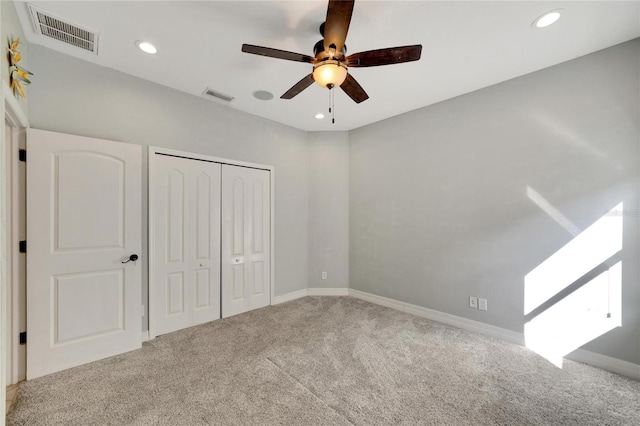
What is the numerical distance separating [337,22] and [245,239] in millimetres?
2881

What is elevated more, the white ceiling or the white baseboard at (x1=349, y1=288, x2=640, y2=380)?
the white ceiling

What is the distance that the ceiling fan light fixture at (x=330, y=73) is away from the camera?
6.02 feet

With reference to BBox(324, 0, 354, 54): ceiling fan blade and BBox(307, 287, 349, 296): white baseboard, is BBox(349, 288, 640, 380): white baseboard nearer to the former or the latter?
BBox(307, 287, 349, 296): white baseboard

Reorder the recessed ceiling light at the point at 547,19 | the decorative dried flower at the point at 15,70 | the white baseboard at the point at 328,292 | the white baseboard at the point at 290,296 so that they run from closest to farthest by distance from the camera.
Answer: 1. the decorative dried flower at the point at 15,70
2. the recessed ceiling light at the point at 547,19
3. the white baseboard at the point at 290,296
4. the white baseboard at the point at 328,292


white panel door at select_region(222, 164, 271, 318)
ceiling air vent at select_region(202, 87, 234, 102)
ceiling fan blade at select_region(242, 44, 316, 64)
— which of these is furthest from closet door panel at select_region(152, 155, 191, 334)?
ceiling fan blade at select_region(242, 44, 316, 64)

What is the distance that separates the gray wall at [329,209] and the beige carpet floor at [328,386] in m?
1.53

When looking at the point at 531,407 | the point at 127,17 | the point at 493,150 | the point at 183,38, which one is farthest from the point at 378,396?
the point at 127,17

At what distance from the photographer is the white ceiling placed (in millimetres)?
1894

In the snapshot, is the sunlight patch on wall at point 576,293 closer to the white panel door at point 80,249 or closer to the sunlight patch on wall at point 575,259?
the sunlight patch on wall at point 575,259

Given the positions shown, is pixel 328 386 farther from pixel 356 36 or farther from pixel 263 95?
pixel 263 95

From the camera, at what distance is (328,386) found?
2053 mm

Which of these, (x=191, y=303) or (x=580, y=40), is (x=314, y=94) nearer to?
(x=580, y=40)

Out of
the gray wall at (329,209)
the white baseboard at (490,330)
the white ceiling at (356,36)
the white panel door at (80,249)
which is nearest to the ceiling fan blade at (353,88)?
the white ceiling at (356,36)

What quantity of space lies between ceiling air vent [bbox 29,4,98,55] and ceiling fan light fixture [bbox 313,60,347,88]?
1942 mm
